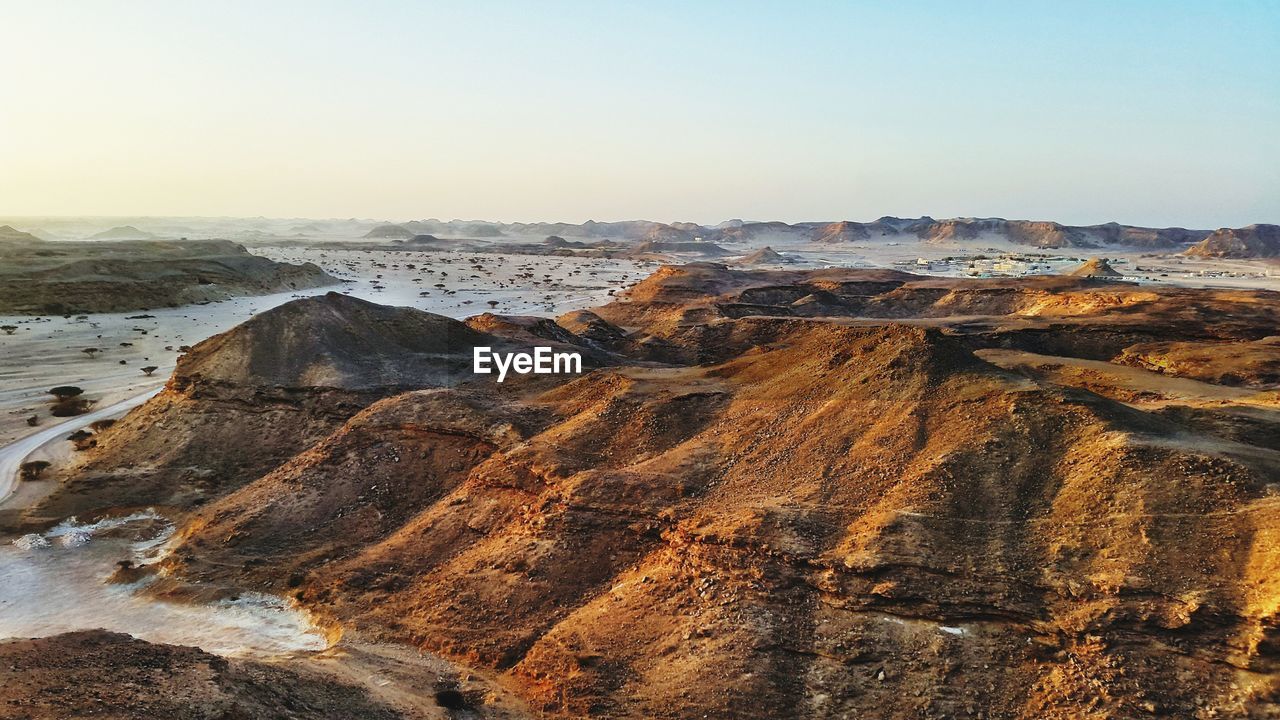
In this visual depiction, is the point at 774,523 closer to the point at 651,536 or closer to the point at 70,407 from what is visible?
the point at 651,536

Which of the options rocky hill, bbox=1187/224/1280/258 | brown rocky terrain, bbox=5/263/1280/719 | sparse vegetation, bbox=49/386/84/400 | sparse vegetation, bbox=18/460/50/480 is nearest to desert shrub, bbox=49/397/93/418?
sparse vegetation, bbox=49/386/84/400

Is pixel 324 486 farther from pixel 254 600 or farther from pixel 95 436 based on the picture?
pixel 95 436

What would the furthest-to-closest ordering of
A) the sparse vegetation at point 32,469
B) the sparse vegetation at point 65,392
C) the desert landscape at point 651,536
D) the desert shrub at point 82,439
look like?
the sparse vegetation at point 65,392, the desert shrub at point 82,439, the sparse vegetation at point 32,469, the desert landscape at point 651,536

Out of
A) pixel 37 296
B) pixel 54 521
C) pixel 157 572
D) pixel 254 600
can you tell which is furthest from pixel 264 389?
pixel 37 296

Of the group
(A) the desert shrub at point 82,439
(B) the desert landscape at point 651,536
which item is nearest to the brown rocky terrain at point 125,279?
(B) the desert landscape at point 651,536

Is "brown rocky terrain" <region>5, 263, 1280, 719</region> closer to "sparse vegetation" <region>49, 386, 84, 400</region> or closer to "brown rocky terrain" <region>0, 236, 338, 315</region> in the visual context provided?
"sparse vegetation" <region>49, 386, 84, 400</region>

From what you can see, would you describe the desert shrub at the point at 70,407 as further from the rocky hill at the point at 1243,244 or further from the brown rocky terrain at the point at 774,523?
the rocky hill at the point at 1243,244
